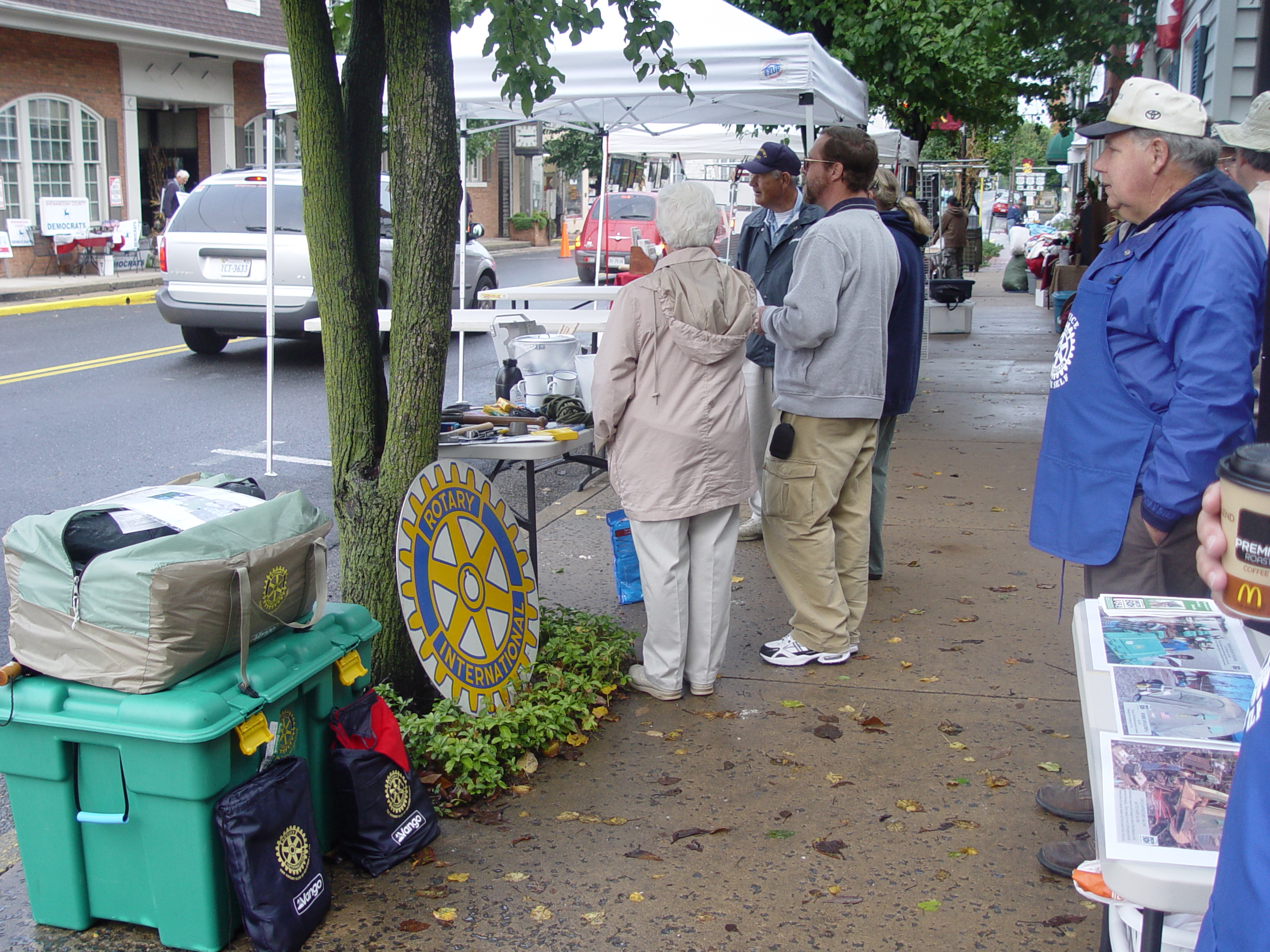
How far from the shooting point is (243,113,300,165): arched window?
86.7 feet

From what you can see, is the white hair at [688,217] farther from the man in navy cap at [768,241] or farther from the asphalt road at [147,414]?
the asphalt road at [147,414]

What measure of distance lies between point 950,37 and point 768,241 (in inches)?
261

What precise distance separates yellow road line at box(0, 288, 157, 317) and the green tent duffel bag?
48.3 feet

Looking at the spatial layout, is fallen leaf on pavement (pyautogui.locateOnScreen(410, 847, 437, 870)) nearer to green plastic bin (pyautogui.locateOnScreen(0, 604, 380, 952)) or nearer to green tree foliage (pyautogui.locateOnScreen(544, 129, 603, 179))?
green plastic bin (pyautogui.locateOnScreen(0, 604, 380, 952))

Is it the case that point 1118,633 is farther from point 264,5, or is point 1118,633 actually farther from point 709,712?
point 264,5

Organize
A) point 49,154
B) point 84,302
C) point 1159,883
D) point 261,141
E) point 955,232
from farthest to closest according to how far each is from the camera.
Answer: point 261,141, point 49,154, point 955,232, point 84,302, point 1159,883

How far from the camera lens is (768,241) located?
18.1 feet

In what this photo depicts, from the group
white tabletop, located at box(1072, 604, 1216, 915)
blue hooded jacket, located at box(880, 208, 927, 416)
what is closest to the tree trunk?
blue hooded jacket, located at box(880, 208, 927, 416)

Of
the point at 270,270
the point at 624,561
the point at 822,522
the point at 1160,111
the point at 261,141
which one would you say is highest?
the point at 261,141

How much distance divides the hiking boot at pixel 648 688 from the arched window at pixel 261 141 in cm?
2377

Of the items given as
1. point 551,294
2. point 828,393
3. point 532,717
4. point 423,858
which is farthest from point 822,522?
point 551,294

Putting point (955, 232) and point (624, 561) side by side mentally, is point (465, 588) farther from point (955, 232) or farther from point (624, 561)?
point (955, 232)

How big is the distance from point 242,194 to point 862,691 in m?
9.78

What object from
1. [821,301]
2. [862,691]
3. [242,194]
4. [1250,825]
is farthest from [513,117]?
Answer: [1250,825]
